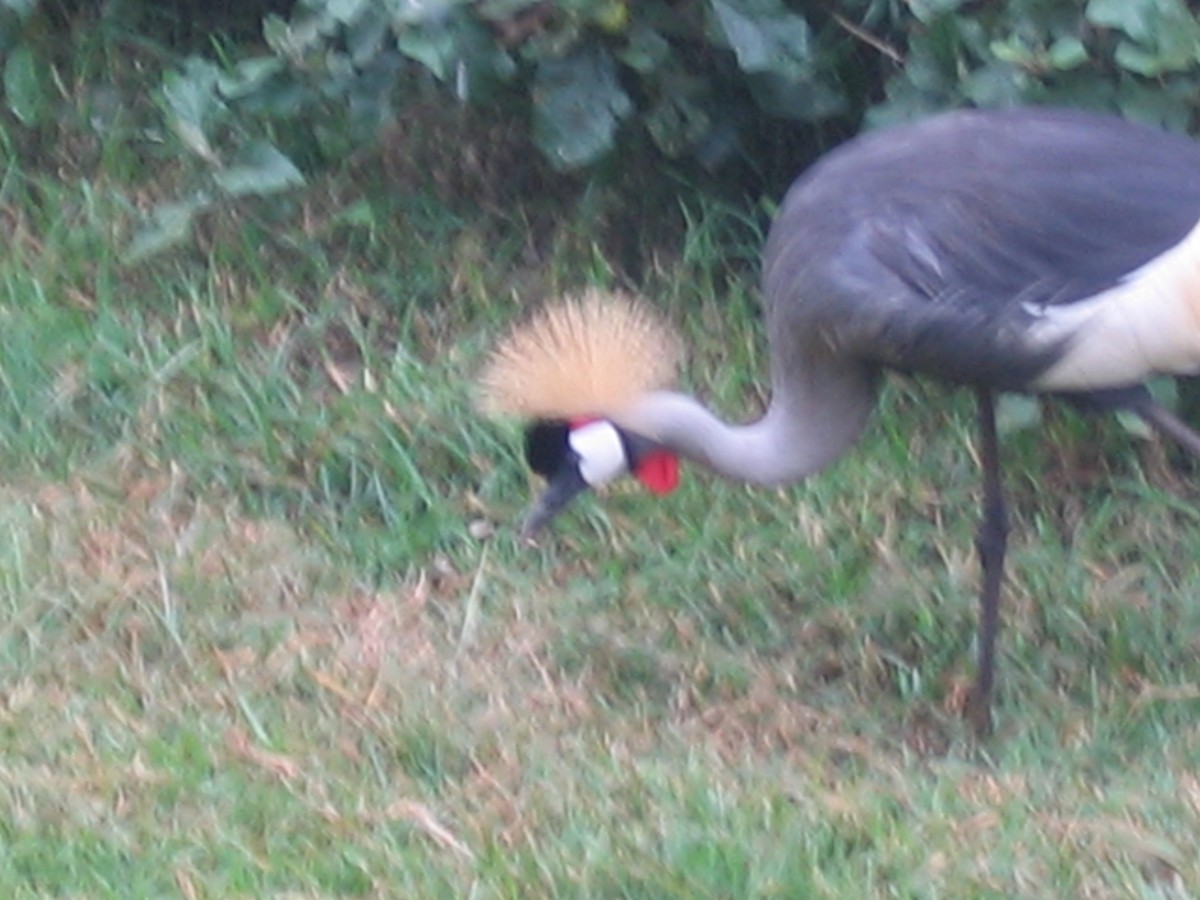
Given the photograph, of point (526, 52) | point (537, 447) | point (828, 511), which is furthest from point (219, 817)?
point (526, 52)

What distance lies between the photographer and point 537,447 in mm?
3869

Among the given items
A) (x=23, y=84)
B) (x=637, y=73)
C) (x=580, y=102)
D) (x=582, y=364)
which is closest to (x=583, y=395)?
(x=582, y=364)

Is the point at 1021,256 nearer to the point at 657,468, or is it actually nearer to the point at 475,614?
the point at 657,468

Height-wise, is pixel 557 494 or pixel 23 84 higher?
pixel 23 84

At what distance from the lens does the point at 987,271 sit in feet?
11.4

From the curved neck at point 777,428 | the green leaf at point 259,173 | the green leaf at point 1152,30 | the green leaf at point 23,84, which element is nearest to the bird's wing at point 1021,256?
the curved neck at point 777,428

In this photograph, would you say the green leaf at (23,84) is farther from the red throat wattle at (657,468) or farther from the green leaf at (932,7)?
the green leaf at (932,7)

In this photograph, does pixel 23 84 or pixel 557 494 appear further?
pixel 23 84

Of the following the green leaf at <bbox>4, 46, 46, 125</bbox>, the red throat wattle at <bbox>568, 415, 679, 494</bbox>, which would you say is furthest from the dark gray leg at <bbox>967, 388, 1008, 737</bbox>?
the green leaf at <bbox>4, 46, 46, 125</bbox>

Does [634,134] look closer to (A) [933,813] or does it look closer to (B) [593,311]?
(B) [593,311]

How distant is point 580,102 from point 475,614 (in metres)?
0.96

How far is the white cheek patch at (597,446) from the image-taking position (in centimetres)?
384

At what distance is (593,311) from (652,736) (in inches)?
27.7

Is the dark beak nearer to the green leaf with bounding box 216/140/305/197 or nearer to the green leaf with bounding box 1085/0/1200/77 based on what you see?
the green leaf with bounding box 216/140/305/197
